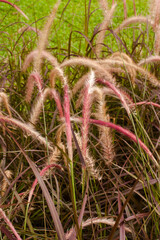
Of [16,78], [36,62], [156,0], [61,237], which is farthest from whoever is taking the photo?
[16,78]

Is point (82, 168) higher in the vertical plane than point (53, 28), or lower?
lower

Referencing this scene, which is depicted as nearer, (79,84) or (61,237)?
(61,237)

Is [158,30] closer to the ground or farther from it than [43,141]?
farther from it

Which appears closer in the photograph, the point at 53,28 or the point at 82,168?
the point at 82,168

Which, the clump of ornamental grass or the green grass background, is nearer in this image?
the clump of ornamental grass

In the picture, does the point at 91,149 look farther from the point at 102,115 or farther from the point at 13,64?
the point at 13,64

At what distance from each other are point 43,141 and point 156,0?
0.76m

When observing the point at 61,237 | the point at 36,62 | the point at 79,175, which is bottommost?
the point at 79,175

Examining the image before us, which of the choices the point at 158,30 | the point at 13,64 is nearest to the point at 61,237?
the point at 158,30

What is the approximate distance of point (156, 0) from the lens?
4.09 feet

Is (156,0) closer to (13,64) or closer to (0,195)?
(13,64)

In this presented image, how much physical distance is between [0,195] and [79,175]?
0.28 metres

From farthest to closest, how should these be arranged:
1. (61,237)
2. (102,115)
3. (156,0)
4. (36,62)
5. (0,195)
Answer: (156,0) → (36,62) → (0,195) → (102,115) → (61,237)

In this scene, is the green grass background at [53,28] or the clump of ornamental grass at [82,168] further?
the green grass background at [53,28]
